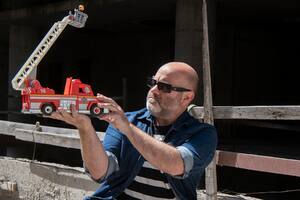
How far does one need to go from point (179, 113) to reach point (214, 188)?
188cm

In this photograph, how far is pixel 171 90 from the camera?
256 cm

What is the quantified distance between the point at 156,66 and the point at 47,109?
1486 cm

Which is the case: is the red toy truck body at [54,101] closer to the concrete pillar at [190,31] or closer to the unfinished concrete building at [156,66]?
the unfinished concrete building at [156,66]

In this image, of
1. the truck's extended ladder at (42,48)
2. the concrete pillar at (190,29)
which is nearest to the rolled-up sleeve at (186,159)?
the truck's extended ladder at (42,48)

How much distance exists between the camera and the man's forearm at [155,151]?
2.23 meters

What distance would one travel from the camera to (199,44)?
33.5 ft

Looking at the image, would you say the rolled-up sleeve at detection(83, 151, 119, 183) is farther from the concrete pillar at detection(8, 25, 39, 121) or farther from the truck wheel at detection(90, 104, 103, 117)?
the concrete pillar at detection(8, 25, 39, 121)

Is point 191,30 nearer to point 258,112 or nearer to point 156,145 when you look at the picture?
point 258,112

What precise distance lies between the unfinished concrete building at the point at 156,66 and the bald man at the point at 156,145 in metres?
1.95

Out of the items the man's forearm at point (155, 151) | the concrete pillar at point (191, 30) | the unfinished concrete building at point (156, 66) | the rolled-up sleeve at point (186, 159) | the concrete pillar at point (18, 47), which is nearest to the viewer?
the man's forearm at point (155, 151)

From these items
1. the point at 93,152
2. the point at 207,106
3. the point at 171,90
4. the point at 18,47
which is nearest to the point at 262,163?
the point at 207,106

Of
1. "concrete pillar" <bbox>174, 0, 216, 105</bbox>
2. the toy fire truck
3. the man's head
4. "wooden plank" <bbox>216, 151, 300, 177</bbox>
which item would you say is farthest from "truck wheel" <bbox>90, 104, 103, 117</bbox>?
"concrete pillar" <bbox>174, 0, 216, 105</bbox>

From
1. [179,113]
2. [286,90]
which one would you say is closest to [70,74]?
[286,90]

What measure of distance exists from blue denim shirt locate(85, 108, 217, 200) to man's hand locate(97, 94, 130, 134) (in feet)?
1.00
